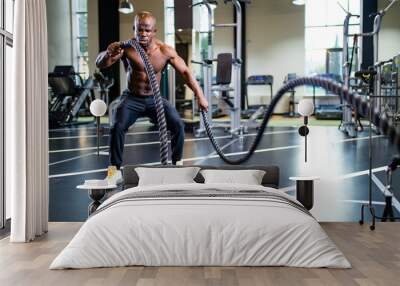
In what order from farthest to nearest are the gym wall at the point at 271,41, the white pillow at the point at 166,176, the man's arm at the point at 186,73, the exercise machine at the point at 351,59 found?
1. the gym wall at the point at 271,41
2. the exercise machine at the point at 351,59
3. the man's arm at the point at 186,73
4. the white pillow at the point at 166,176

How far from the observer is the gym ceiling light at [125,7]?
4981 millimetres

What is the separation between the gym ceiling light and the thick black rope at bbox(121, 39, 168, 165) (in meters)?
0.45

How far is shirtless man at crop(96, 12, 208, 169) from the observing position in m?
4.67

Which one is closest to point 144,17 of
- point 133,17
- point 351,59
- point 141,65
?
point 133,17

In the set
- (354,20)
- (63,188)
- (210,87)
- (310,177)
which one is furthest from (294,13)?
(63,188)

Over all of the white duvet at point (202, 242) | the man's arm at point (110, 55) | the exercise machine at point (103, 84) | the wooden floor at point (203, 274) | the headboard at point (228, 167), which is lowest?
the wooden floor at point (203, 274)

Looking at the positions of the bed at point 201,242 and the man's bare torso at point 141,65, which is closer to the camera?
the bed at point 201,242

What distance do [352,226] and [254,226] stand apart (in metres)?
1.69

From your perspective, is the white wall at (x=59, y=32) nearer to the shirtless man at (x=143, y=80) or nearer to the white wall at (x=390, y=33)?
the shirtless man at (x=143, y=80)

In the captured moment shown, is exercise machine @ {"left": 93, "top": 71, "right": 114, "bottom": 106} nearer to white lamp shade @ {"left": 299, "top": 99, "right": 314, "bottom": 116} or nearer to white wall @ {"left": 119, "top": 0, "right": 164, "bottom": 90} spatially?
white wall @ {"left": 119, "top": 0, "right": 164, "bottom": 90}

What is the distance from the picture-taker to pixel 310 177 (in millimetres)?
4633

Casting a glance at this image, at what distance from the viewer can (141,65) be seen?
4.65m

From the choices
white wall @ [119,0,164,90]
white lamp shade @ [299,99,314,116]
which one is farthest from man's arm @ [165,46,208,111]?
white lamp shade @ [299,99,314,116]

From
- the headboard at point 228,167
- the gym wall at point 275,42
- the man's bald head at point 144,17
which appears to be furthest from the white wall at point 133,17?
the gym wall at point 275,42
